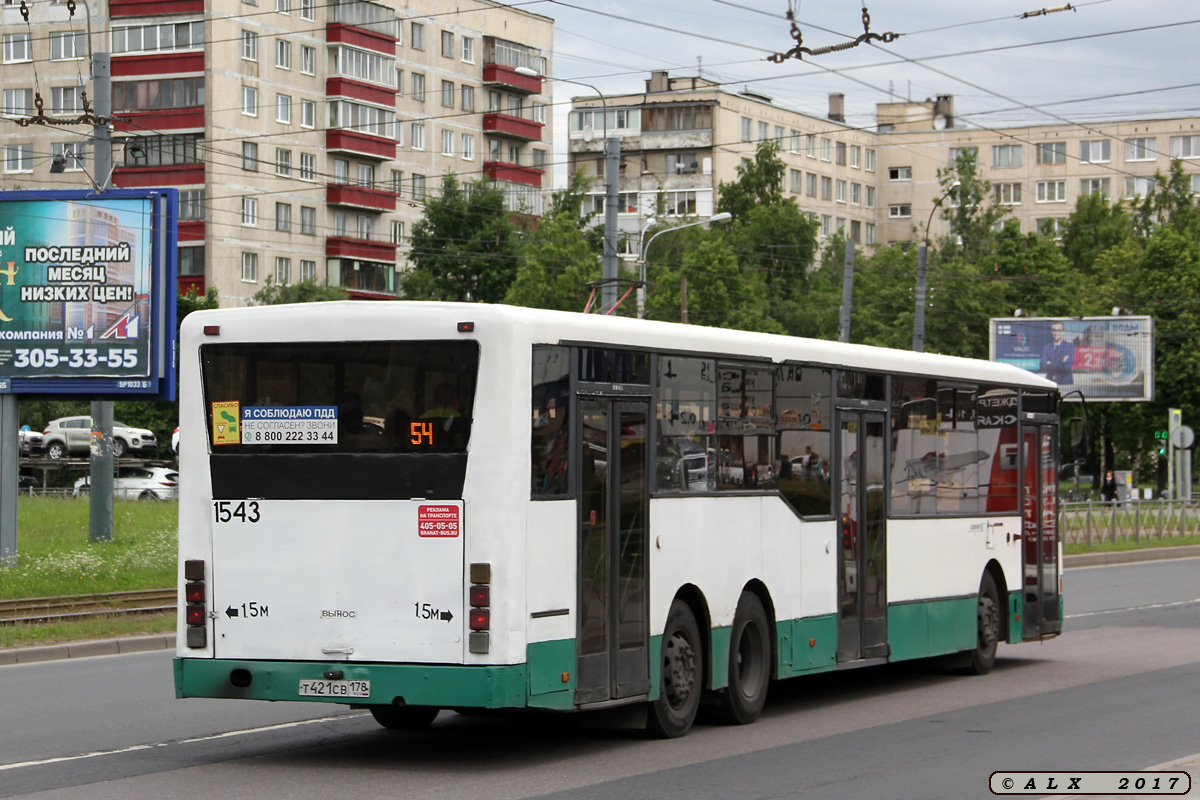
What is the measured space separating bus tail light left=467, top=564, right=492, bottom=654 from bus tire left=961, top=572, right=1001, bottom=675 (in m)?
7.20

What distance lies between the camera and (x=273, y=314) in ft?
34.9

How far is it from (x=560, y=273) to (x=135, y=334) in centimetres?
3527

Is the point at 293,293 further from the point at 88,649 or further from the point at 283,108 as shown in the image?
the point at 88,649

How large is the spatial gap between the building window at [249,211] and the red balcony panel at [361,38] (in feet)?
26.6

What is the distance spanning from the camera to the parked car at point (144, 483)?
52.1m

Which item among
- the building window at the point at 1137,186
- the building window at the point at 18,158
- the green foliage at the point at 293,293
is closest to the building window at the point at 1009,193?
the building window at the point at 1137,186

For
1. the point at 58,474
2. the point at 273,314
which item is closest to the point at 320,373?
the point at 273,314

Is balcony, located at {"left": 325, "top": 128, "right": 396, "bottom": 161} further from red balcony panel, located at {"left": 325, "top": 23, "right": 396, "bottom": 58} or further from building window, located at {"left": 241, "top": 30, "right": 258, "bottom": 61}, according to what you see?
building window, located at {"left": 241, "top": 30, "right": 258, "bottom": 61}

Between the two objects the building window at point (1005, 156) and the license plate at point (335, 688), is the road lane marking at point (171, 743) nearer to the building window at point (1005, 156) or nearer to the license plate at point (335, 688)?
the license plate at point (335, 688)

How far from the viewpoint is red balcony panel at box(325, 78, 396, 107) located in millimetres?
77312

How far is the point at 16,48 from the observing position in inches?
3076

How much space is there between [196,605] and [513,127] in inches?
3124

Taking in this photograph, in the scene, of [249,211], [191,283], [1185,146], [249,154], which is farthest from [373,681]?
[1185,146]

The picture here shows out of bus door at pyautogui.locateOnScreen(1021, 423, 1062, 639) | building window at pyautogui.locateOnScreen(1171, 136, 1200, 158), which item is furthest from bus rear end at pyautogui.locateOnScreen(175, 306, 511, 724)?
building window at pyautogui.locateOnScreen(1171, 136, 1200, 158)
